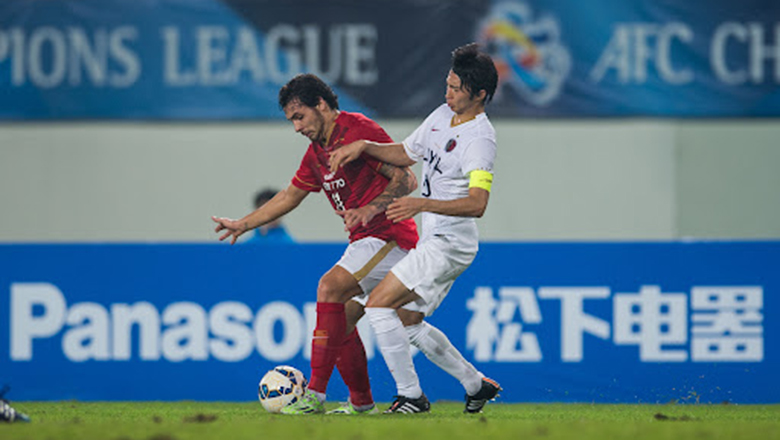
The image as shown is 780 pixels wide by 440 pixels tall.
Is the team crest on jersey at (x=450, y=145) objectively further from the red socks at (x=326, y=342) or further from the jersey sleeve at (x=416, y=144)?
the red socks at (x=326, y=342)

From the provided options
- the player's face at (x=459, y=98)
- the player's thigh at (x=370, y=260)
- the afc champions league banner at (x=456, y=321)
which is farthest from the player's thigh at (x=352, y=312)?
the afc champions league banner at (x=456, y=321)

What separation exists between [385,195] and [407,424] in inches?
55.9

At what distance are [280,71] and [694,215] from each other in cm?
476

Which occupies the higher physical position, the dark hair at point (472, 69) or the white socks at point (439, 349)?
the dark hair at point (472, 69)

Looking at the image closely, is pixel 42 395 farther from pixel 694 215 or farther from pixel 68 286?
pixel 694 215

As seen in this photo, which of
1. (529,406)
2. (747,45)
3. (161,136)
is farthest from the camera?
(161,136)

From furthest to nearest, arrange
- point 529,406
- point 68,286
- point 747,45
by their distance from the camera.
Result: point 747,45 < point 68,286 < point 529,406

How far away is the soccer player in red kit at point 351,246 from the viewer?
7.03m

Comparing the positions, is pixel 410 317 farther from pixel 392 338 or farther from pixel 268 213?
pixel 268 213

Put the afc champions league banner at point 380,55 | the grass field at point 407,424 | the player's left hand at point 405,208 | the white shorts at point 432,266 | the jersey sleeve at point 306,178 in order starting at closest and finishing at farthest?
1. the grass field at point 407,424
2. the player's left hand at point 405,208
3. the white shorts at point 432,266
4. the jersey sleeve at point 306,178
5. the afc champions league banner at point 380,55

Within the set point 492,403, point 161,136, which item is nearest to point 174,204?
point 161,136

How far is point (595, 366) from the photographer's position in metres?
9.00

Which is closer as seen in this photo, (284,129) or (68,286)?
(68,286)

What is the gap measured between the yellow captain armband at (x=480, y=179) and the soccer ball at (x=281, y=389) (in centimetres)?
163
